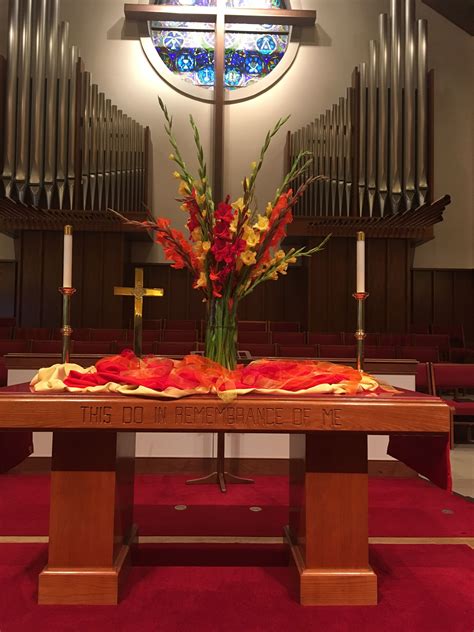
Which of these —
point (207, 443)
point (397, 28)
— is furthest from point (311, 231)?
point (207, 443)

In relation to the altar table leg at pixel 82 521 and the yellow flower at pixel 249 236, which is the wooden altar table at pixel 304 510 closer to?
the altar table leg at pixel 82 521

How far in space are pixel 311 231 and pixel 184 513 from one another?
623cm

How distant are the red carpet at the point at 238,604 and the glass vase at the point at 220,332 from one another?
86cm

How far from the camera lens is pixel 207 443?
11.7 feet

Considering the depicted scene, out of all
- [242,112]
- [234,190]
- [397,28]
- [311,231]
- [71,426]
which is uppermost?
[397,28]

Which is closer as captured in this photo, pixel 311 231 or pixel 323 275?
pixel 311 231

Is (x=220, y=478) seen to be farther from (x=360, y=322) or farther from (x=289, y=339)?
(x=289, y=339)

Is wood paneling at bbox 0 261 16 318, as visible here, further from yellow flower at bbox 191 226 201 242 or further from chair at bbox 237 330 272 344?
yellow flower at bbox 191 226 201 242

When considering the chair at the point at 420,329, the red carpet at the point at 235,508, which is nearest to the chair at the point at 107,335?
the red carpet at the point at 235,508

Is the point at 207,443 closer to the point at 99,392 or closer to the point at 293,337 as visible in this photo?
the point at 99,392

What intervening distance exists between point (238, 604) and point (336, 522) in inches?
18.1

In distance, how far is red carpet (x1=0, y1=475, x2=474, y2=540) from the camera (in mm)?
2609

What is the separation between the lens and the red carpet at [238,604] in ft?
5.53

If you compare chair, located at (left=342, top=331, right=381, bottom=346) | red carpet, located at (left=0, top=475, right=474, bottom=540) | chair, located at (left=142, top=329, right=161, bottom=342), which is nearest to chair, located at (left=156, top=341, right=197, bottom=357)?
chair, located at (left=142, top=329, right=161, bottom=342)
